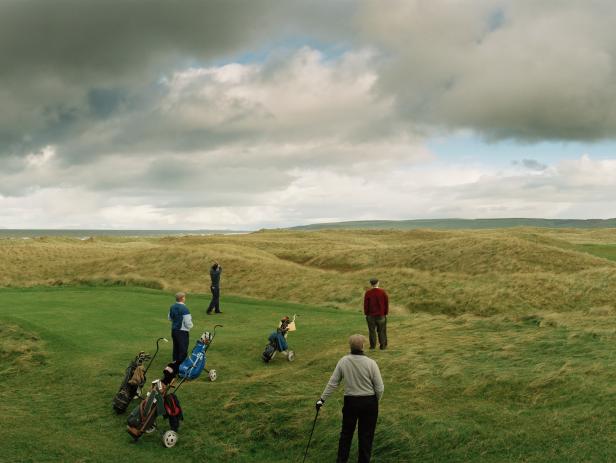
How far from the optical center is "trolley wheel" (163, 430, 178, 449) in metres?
12.9

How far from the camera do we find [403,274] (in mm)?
47375

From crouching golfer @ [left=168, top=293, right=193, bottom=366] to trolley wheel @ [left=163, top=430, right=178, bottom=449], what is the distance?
14.6 feet

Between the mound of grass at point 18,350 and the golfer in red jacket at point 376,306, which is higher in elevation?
the golfer in red jacket at point 376,306

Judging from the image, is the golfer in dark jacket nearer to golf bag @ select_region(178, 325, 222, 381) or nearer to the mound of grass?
the mound of grass

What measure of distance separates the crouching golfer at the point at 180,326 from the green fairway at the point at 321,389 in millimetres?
1029

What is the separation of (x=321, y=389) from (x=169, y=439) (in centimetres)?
492

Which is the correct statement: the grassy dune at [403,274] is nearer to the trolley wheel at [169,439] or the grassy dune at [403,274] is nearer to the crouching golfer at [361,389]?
the trolley wheel at [169,439]

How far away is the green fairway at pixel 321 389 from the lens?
1180 cm

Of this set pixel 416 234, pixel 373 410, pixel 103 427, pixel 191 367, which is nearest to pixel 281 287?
pixel 191 367

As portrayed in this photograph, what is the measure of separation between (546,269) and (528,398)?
41.2m

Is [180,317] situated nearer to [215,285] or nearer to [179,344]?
[179,344]

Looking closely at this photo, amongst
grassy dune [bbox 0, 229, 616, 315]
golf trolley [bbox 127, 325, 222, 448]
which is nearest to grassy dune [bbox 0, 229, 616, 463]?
golf trolley [bbox 127, 325, 222, 448]

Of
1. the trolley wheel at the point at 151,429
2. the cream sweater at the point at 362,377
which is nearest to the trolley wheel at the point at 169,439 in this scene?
the trolley wheel at the point at 151,429

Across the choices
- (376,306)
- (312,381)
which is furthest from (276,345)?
(376,306)
